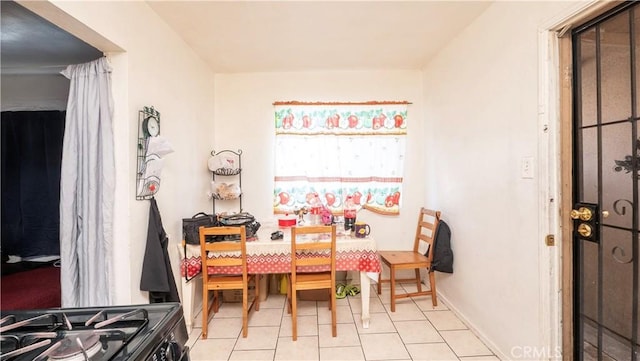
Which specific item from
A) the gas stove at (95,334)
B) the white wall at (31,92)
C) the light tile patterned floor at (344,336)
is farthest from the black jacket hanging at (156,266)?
the white wall at (31,92)

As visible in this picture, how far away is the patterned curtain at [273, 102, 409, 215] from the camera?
10.1ft

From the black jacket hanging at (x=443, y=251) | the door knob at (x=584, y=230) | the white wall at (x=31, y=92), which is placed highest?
the white wall at (x=31, y=92)

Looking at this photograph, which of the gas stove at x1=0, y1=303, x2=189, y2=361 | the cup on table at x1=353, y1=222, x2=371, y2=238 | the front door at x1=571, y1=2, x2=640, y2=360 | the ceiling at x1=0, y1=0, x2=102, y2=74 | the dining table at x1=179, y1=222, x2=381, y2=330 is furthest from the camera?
the cup on table at x1=353, y1=222, x2=371, y2=238

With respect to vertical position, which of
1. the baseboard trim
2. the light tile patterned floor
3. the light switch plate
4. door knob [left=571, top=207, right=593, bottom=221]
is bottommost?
the light tile patterned floor

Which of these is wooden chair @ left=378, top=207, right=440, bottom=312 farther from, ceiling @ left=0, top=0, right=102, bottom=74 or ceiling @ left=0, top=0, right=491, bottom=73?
ceiling @ left=0, top=0, right=102, bottom=74

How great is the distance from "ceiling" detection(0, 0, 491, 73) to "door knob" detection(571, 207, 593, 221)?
1.54m

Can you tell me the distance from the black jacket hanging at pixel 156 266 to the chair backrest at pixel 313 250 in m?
0.88

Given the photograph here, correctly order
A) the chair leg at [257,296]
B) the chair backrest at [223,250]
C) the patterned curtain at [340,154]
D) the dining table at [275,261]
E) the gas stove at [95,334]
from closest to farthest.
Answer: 1. the gas stove at [95,334]
2. the chair backrest at [223,250]
3. the dining table at [275,261]
4. the chair leg at [257,296]
5. the patterned curtain at [340,154]

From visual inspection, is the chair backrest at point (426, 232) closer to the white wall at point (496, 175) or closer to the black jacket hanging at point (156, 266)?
the white wall at point (496, 175)

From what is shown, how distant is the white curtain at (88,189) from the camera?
1.60m

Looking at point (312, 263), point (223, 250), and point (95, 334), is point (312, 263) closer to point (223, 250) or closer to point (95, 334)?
point (223, 250)

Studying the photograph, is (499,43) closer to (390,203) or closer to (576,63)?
(576,63)

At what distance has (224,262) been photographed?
2100 mm

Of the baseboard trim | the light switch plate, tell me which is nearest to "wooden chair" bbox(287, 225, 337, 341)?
the baseboard trim
